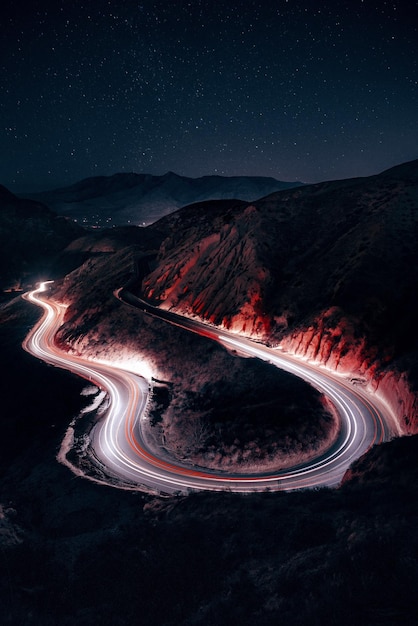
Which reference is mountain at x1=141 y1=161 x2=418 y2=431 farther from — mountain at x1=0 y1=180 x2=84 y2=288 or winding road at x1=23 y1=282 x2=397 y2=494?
mountain at x1=0 y1=180 x2=84 y2=288

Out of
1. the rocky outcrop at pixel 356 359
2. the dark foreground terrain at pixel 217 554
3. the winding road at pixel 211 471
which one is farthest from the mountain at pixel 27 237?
the dark foreground terrain at pixel 217 554

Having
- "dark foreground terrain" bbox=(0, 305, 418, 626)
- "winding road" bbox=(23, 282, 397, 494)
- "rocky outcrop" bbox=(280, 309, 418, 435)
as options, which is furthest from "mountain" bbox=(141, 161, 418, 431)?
"dark foreground terrain" bbox=(0, 305, 418, 626)

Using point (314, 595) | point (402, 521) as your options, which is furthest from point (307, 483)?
point (314, 595)

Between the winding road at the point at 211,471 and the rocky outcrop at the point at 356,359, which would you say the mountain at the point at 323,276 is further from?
the winding road at the point at 211,471

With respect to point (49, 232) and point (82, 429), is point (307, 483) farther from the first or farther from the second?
point (49, 232)

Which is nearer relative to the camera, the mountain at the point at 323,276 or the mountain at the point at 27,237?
the mountain at the point at 323,276
